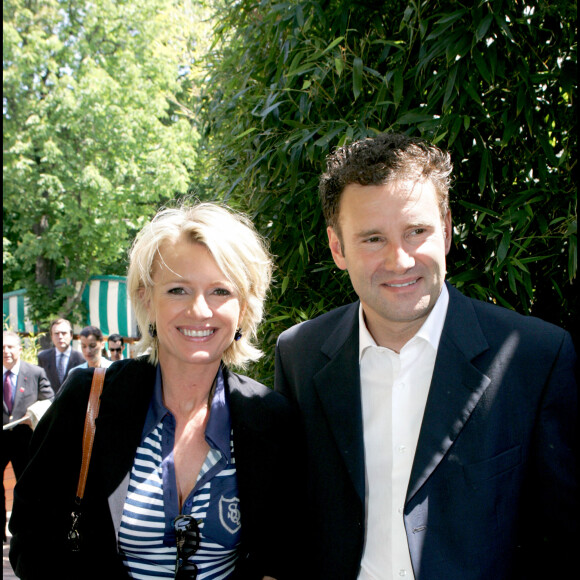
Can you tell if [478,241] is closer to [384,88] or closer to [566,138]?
[566,138]

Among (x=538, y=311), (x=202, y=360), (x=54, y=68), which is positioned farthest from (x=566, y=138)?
(x=54, y=68)

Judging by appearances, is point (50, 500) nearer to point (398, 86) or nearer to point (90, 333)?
point (398, 86)

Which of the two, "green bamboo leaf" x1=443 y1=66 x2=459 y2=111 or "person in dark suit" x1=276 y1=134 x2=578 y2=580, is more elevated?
"green bamboo leaf" x1=443 y1=66 x2=459 y2=111

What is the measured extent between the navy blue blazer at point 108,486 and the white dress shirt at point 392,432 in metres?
0.28

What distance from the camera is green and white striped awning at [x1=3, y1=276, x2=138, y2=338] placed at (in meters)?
14.3

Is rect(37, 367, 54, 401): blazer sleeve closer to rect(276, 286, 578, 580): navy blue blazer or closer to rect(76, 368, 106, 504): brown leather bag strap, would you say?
rect(76, 368, 106, 504): brown leather bag strap

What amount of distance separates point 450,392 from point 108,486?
33.7 inches

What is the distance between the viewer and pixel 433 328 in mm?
1593

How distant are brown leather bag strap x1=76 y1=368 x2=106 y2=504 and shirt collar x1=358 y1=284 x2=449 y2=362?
2.27ft

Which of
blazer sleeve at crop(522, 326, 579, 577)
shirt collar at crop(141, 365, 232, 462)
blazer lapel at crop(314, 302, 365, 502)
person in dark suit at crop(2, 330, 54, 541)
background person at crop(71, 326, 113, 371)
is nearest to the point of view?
blazer sleeve at crop(522, 326, 579, 577)

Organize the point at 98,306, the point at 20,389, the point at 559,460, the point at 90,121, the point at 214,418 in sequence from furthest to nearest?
the point at 98,306 < the point at 90,121 < the point at 20,389 < the point at 214,418 < the point at 559,460

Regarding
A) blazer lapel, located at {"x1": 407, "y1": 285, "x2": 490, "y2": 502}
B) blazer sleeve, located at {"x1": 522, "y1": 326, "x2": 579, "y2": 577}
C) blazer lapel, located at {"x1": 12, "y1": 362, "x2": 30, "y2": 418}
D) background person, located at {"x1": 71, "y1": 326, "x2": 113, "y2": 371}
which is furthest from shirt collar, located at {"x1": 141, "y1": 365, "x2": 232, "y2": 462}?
background person, located at {"x1": 71, "y1": 326, "x2": 113, "y2": 371}

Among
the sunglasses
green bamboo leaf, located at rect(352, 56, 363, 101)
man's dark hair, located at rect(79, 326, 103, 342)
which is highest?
green bamboo leaf, located at rect(352, 56, 363, 101)

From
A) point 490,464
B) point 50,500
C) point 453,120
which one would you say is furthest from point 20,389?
point 490,464
